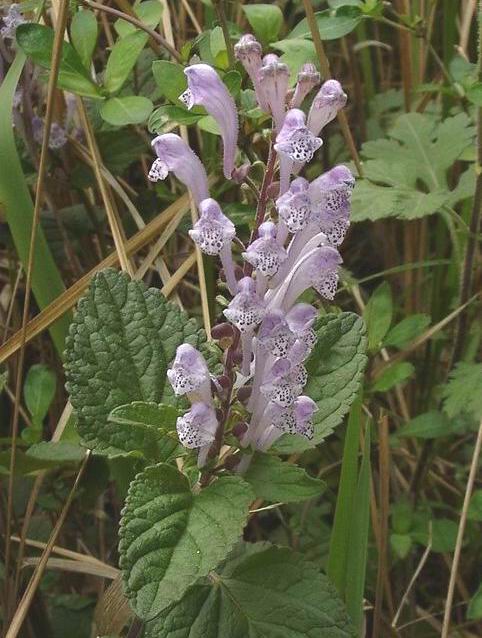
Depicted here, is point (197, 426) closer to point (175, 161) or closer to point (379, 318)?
point (175, 161)

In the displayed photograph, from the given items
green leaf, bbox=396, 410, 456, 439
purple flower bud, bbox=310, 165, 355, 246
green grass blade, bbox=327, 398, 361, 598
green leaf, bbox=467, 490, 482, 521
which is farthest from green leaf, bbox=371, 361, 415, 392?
purple flower bud, bbox=310, 165, 355, 246

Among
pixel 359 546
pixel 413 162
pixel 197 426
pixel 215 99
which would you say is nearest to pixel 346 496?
pixel 359 546

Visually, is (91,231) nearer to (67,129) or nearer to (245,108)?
(67,129)

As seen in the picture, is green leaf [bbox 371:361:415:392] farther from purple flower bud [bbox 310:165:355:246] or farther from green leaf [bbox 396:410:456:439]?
purple flower bud [bbox 310:165:355:246]

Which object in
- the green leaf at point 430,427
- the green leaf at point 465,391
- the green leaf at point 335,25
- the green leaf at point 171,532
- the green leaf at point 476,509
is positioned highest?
the green leaf at point 335,25

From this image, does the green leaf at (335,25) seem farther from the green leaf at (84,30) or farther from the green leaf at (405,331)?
the green leaf at (405,331)

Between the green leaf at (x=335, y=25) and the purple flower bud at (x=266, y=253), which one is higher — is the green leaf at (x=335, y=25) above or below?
above

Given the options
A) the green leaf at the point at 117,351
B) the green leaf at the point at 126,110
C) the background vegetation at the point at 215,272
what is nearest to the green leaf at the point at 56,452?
the background vegetation at the point at 215,272
